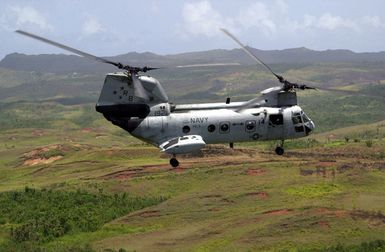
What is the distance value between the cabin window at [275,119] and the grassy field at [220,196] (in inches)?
816

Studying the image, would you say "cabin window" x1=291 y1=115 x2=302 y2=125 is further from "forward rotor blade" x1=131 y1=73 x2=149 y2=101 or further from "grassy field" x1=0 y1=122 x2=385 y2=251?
"grassy field" x1=0 y1=122 x2=385 y2=251

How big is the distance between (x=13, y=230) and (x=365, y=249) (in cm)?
3504

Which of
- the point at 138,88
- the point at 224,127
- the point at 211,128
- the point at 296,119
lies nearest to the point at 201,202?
the point at 296,119

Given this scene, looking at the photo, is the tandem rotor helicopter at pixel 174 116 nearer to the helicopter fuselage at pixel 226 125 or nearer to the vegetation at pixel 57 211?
the helicopter fuselage at pixel 226 125

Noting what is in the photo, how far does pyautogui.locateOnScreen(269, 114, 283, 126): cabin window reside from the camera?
32.8 metres

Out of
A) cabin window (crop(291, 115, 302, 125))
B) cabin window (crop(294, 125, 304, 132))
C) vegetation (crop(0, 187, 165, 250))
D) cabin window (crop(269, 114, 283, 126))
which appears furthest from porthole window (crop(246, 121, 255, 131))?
vegetation (crop(0, 187, 165, 250))

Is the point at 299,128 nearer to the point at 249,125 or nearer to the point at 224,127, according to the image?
the point at 249,125

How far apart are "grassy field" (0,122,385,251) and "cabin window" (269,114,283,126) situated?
20718mm

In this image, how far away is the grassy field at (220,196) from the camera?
5303 centimetres

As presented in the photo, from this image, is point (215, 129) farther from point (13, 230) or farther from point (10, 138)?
point (10, 138)

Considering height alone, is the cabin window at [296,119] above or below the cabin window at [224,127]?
above

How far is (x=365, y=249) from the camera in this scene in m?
47.6

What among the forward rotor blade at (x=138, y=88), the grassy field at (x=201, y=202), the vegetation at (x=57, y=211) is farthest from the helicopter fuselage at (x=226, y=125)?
the vegetation at (x=57, y=211)

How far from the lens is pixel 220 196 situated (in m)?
64.9
